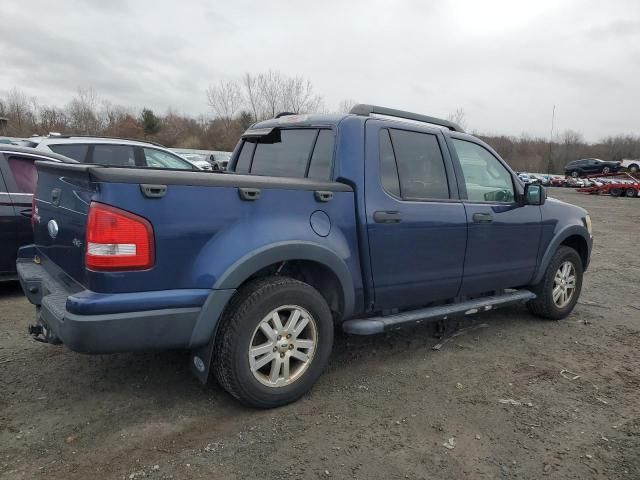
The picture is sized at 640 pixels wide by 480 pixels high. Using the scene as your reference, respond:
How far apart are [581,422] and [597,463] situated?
1.44 feet

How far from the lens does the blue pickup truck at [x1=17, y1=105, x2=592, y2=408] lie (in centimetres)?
250

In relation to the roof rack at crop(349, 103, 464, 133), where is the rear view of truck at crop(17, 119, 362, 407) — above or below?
below

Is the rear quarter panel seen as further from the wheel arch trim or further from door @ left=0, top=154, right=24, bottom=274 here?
door @ left=0, top=154, right=24, bottom=274

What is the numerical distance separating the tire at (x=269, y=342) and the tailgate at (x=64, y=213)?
860 mm

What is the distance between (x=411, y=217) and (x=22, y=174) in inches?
171

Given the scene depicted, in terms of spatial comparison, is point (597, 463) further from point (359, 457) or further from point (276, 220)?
point (276, 220)

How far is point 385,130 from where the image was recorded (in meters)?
3.64

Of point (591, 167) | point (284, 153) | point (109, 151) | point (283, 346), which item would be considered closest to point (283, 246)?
point (283, 346)

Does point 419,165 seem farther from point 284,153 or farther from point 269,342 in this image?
point 269,342

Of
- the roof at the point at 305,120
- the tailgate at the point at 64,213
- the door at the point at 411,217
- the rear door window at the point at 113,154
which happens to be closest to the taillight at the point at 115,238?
the tailgate at the point at 64,213

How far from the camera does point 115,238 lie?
245 cm

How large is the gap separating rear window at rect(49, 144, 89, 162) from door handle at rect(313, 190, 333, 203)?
5.68m

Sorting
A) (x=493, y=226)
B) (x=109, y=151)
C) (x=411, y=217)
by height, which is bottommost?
(x=493, y=226)

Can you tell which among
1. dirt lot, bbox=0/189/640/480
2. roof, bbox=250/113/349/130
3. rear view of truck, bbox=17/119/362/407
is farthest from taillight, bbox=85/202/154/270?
roof, bbox=250/113/349/130
